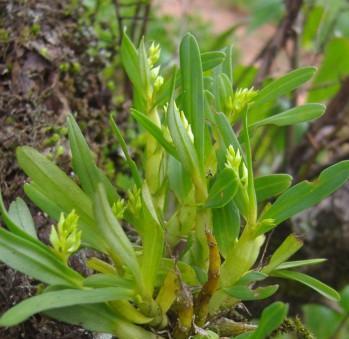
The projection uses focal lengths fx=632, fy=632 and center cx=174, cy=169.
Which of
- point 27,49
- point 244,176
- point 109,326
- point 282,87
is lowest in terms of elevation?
point 109,326

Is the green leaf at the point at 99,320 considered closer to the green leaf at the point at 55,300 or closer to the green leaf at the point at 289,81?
the green leaf at the point at 55,300

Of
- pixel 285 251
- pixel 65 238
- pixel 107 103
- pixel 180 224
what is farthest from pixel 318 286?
pixel 107 103

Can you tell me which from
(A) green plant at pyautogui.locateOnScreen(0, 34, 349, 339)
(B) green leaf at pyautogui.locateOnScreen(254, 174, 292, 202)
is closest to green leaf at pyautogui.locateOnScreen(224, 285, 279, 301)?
(A) green plant at pyautogui.locateOnScreen(0, 34, 349, 339)

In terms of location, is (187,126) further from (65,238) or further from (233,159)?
→ (65,238)

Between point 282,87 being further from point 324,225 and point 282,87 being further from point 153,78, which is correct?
point 324,225

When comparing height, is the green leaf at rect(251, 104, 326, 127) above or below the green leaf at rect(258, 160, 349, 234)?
above

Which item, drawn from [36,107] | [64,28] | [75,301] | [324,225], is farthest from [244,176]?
[324,225]

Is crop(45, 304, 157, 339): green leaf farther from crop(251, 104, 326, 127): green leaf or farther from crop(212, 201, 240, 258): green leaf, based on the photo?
crop(251, 104, 326, 127): green leaf
